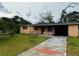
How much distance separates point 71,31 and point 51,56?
10.1 m

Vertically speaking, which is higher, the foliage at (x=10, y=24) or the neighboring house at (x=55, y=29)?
the foliage at (x=10, y=24)

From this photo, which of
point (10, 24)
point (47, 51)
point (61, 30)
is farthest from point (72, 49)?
point (61, 30)

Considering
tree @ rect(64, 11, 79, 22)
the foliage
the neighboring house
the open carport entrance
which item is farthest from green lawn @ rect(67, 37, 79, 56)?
the open carport entrance

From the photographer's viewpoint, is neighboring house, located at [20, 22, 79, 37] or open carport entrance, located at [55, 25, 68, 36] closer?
neighboring house, located at [20, 22, 79, 37]

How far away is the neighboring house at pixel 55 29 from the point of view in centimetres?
1727

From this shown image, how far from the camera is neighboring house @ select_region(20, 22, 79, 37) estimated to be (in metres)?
17.3

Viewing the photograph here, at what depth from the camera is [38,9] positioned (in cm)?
1460

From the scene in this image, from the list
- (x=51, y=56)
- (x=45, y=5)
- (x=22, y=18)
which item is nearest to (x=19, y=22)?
(x=22, y=18)

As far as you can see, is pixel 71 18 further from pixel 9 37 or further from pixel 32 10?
pixel 9 37

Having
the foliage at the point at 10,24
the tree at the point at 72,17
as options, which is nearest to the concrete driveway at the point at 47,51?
the foliage at the point at 10,24

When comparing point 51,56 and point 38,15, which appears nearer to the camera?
point 51,56

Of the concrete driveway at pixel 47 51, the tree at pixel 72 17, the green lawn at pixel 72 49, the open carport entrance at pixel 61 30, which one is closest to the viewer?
A: the concrete driveway at pixel 47 51

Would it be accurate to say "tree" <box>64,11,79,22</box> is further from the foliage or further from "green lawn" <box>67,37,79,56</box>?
"green lawn" <box>67,37,79,56</box>

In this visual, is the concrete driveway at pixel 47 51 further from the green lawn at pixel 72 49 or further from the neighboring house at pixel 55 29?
the neighboring house at pixel 55 29
